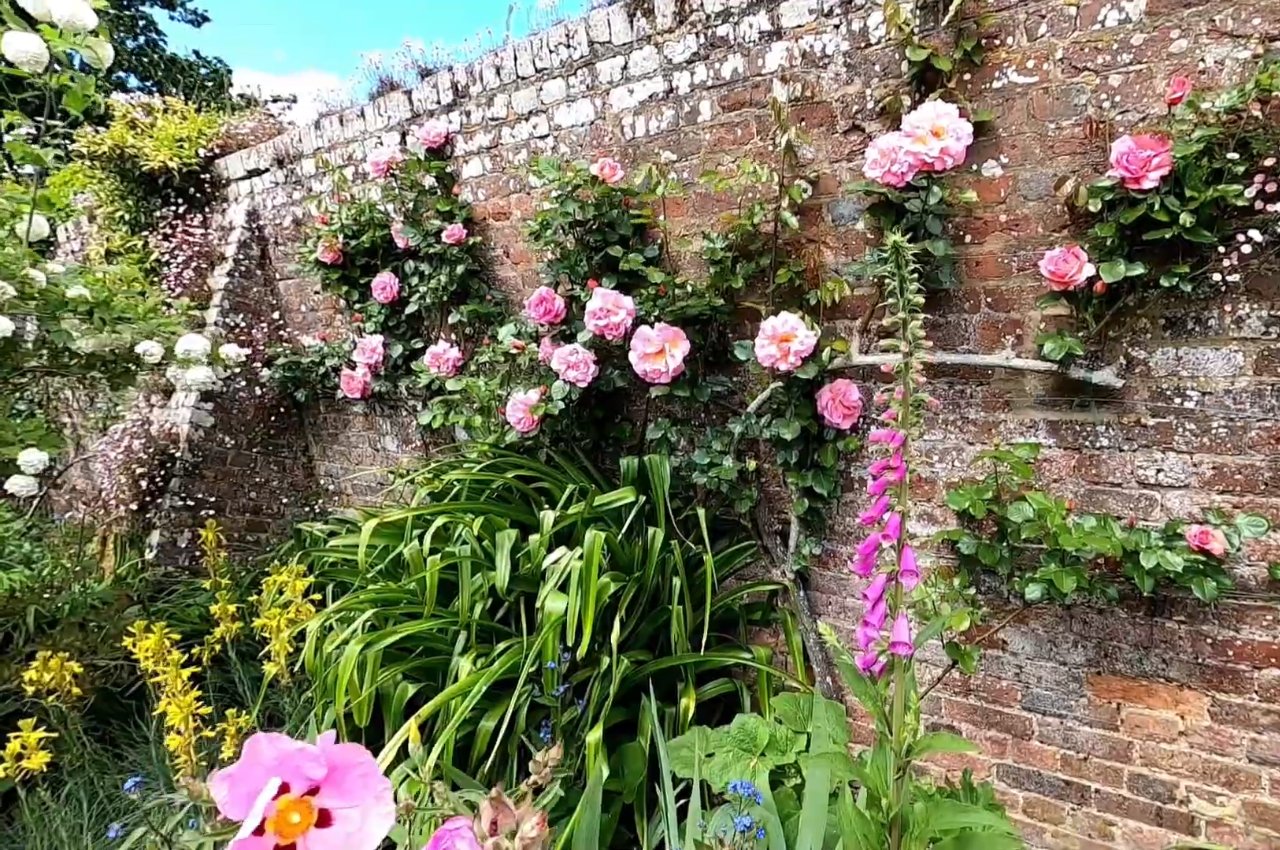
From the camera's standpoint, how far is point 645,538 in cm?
258

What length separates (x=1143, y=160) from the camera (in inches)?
71.1

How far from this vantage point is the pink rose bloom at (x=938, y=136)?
2.04 metres

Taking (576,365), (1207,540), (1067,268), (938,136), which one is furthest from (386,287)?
(1207,540)

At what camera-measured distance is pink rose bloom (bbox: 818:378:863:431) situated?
2342 millimetres

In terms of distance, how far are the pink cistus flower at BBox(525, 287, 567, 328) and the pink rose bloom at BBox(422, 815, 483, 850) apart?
7.06 ft

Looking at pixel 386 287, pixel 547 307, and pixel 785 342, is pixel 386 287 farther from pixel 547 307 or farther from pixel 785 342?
pixel 785 342

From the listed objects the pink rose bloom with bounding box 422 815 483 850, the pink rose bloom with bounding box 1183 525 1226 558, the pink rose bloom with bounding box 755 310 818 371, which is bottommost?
the pink rose bloom with bounding box 422 815 483 850

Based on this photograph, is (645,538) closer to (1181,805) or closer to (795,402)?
(795,402)

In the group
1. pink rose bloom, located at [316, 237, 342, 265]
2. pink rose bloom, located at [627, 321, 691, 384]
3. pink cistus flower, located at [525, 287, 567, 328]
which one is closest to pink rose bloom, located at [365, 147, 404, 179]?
pink rose bloom, located at [316, 237, 342, 265]

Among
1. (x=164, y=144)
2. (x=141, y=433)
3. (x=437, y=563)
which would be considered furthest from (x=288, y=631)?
(x=164, y=144)

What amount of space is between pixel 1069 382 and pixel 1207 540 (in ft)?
1.65

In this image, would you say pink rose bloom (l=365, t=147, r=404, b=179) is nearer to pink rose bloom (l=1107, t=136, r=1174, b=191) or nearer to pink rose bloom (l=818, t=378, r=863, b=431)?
pink rose bloom (l=818, t=378, r=863, b=431)

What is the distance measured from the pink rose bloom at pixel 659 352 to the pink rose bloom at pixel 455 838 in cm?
183

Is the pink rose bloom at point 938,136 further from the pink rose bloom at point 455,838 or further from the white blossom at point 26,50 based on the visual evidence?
the white blossom at point 26,50
